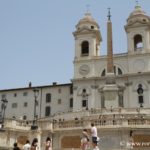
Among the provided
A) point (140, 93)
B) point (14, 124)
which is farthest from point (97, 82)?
point (14, 124)

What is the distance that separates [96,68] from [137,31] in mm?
13734

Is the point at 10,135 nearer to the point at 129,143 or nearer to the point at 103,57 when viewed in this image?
the point at 129,143

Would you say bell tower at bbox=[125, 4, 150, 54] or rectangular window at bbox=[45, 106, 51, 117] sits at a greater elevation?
bell tower at bbox=[125, 4, 150, 54]

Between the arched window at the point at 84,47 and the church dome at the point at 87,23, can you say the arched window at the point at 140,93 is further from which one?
the church dome at the point at 87,23

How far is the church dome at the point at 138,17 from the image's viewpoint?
94.2 meters

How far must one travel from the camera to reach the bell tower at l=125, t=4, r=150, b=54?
9312 cm

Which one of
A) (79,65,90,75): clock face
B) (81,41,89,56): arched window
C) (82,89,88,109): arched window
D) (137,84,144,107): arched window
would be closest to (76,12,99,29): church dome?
(81,41,89,56): arched window

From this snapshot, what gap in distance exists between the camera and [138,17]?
311 feet

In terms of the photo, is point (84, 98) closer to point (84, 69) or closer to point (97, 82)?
point (97, 82)

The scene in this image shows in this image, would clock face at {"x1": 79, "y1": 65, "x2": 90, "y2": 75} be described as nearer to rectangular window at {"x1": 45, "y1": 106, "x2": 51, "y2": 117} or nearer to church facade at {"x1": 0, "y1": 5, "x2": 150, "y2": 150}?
church facade at {"x1": 0, "y1": 5, "x2": 150, "y2": 150}

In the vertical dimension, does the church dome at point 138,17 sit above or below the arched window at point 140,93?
above

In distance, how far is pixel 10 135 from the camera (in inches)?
1861

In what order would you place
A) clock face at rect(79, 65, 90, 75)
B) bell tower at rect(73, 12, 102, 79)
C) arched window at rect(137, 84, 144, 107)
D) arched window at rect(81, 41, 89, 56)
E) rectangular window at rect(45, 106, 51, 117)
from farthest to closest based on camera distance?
rectangular window at rect(45, 106, 51, 117) < arched window at rect(81, 41, 89, 56) < bell tower at rect(73, 12, 102, 79) < clock face at rect(79, 65, 90, 75) < arched window at rect(137, 84, 144, 107)

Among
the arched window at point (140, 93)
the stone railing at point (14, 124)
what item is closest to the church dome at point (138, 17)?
the arched window at point (140, 93)
